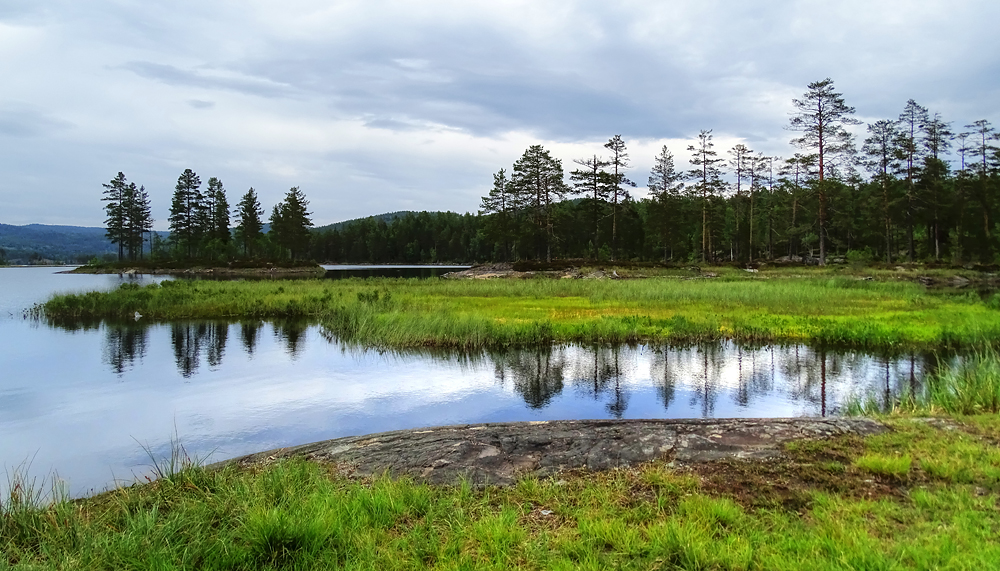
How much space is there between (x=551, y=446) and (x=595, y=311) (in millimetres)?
18172

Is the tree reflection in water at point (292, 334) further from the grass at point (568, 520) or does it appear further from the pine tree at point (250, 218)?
the pine tree at point (250, 218)

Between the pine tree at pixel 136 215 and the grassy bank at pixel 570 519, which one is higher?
the pine tree at pixel 136 215

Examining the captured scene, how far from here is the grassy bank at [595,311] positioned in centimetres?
1908

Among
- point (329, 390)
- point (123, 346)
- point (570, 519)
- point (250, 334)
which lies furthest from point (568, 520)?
point (250, 334)

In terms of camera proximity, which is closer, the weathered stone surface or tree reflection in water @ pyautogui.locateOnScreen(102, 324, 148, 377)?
the weathered stone surface

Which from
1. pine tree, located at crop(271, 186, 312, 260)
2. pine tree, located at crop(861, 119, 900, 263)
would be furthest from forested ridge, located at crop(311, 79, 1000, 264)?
pine tree, located at crop(271, 186, 312, 260)

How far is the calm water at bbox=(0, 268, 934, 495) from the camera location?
1014 cm

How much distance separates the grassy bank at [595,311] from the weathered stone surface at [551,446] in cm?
1107

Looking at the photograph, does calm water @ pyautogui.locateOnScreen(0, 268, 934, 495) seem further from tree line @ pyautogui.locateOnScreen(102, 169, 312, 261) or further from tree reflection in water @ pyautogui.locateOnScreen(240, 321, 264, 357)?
tree line @ pyautogui.locateOnScreen(102, 169, 312, 261)

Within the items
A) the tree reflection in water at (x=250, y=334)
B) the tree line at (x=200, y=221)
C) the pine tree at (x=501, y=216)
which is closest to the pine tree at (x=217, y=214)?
the tree line at (x=200, y=221)

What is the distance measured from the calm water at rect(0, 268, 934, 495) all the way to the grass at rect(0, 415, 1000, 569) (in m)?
3.81

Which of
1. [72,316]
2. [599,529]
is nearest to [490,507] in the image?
[599,529]

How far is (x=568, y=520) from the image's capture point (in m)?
4.86

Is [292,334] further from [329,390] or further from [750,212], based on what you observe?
[750,212]
